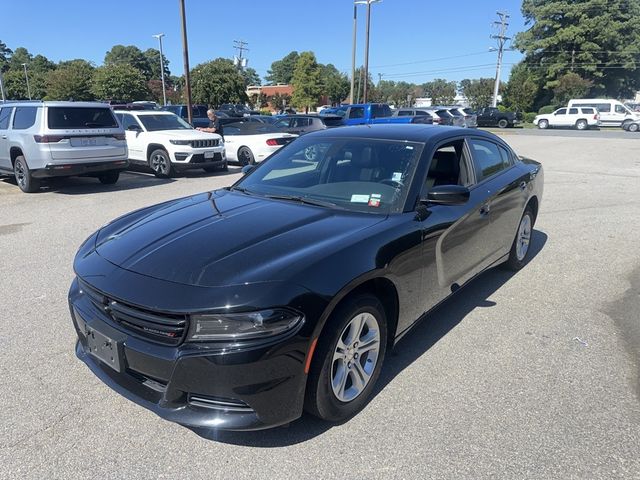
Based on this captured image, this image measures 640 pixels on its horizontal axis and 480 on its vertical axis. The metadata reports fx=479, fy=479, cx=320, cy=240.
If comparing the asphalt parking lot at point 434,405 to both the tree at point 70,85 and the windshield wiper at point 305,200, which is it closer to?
the windshield wiper at point 305,200

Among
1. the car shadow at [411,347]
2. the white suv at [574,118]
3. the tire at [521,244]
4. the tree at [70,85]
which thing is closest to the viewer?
the car shadow at [411,347]

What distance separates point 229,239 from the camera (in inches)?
108

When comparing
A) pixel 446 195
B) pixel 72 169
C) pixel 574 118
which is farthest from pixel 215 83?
pixel 446 195

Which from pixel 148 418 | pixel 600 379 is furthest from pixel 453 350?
pixel 148 418

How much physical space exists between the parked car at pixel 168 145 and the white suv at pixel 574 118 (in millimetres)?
34403

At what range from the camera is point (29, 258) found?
5551 millimetres

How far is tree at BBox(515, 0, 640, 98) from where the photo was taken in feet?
171

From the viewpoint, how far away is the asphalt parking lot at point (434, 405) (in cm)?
236

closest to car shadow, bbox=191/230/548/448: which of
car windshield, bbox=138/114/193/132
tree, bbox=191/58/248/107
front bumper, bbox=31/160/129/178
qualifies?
front bumper, bbox=31/160/129/178

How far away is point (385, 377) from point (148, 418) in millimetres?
1465

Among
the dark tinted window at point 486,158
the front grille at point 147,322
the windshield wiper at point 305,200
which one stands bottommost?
the front grille at point 147,322

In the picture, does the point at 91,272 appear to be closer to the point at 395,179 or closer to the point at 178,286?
the point at 178,286

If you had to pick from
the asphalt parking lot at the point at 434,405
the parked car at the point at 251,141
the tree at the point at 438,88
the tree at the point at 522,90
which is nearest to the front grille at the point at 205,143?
Result: the parked car at the point at 251,141

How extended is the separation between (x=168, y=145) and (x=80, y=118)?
242 cm
